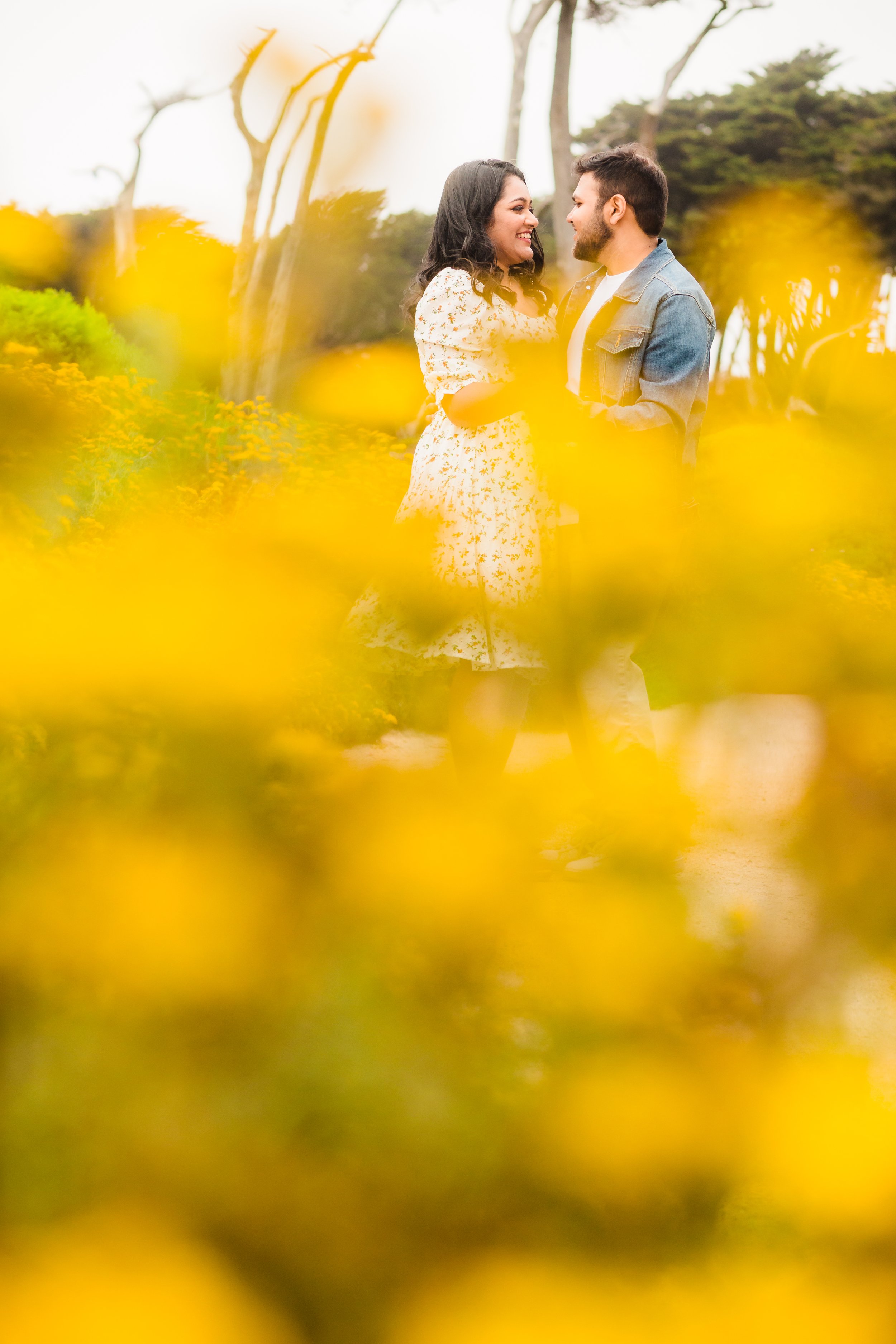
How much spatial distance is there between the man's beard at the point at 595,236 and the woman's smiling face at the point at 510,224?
0.09 meters

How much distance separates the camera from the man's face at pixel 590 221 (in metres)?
1.62

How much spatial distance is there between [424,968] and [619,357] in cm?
95

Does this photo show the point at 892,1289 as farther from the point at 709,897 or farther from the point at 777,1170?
the point at 709,897

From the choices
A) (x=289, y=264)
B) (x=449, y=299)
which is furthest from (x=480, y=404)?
(x=289, y=264)

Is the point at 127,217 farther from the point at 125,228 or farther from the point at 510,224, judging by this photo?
the point at 510,224

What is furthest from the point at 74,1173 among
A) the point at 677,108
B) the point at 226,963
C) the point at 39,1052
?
the point at 677,108

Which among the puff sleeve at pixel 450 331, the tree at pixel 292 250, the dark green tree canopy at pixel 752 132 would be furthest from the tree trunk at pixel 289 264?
the dark green tree canopy at pixel 752 132

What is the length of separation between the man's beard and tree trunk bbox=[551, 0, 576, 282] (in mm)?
6485

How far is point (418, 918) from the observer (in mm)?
704

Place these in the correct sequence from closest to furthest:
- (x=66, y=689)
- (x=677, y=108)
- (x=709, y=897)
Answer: (x=66, y=689)
(x=709, y=897)
(x=677, y=108)

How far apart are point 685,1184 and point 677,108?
51.5 feet

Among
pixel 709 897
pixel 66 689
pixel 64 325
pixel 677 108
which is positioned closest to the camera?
pixel 66 689

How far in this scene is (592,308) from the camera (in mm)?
1529

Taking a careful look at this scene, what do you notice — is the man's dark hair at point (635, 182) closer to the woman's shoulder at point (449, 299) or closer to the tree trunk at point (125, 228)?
the woman's shoulder at point (449, 299)
